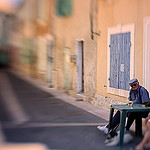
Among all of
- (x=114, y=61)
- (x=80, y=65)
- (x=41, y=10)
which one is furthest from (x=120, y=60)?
(x=41, y=10)

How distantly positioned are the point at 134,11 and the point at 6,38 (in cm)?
3682

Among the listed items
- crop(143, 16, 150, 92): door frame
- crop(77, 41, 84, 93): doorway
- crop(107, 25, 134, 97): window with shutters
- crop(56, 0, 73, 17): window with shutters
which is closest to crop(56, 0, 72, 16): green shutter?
crop(56, 0, 73, 17): window with shutters

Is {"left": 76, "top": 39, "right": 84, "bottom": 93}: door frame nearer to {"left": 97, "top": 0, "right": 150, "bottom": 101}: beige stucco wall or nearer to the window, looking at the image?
{"left": 97, "top": 0, "right": 150, "bottom": 101}: beige stucco wall

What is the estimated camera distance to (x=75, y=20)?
44.5 ft

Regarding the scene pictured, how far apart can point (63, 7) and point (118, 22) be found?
677cm

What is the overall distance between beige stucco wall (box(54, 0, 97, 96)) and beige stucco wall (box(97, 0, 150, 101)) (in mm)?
637

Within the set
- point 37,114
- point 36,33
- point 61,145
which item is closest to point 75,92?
point 37,114

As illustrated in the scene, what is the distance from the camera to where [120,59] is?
9.18 m

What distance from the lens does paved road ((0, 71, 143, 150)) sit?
19.0 feet

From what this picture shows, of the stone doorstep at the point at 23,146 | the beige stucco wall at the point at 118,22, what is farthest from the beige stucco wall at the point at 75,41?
the stone doorstep at the point at 23,146

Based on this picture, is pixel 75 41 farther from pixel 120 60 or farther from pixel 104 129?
pixel 104 129

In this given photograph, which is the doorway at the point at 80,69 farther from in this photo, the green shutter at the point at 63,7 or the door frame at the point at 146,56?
the door frame at the point at 146,56

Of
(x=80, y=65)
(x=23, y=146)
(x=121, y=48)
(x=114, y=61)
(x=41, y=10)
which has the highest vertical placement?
(x=41, y=10)

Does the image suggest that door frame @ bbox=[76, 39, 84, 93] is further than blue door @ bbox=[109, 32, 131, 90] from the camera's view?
Yes
